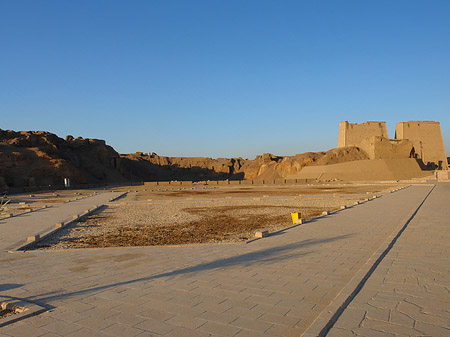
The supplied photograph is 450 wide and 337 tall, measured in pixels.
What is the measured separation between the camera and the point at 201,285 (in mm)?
4602

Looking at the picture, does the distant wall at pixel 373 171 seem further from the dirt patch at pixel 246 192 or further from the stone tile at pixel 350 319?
the stone tile at pixel 350 319

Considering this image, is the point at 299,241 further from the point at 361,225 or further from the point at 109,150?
the point at 109,150

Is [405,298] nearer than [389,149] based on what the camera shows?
Yes

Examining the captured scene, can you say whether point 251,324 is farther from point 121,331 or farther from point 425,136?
point 425,136

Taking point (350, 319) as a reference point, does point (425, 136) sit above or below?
above

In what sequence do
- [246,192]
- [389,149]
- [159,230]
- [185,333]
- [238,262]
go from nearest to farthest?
[185,333]
[238,262]
[159,230]
[246,192]
[389,149]

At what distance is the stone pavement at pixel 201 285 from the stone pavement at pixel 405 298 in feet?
0.10

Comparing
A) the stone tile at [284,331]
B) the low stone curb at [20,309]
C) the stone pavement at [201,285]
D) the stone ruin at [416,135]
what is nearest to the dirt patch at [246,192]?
the stone pavement at [201,285]

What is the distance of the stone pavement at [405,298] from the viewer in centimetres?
313

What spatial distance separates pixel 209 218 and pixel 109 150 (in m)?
56.9

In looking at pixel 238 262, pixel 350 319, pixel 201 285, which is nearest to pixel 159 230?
pixel 238 262

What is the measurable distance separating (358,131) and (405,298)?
73671mm

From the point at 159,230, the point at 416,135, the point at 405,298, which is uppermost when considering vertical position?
the point at 416,135

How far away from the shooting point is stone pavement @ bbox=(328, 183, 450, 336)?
10.3 feet
